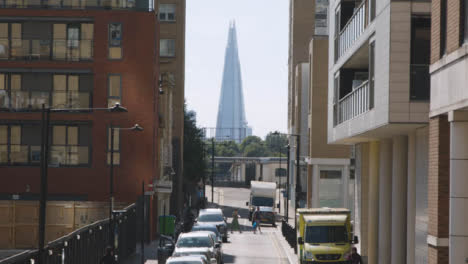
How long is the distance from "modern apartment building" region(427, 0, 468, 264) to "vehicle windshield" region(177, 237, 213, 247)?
1735 cm

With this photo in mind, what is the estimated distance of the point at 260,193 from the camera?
80.1 metres

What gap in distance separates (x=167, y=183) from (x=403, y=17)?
31333mm

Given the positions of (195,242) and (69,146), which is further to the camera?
(69,146)

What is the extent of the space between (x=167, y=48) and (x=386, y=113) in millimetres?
55133

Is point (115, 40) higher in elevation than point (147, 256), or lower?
higher

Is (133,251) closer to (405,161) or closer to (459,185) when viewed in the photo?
(405,161)

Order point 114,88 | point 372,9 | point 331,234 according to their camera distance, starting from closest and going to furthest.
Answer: point 372,9, point 331,234, point 114,88

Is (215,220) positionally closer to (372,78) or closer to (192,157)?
(372,78)

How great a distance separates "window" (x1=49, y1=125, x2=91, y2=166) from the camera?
49031mm

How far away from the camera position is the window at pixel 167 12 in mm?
78812

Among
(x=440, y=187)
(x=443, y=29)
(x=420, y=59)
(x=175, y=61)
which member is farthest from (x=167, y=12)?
(x=440, y=187)

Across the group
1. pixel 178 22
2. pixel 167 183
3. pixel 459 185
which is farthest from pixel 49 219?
pixel 178 22

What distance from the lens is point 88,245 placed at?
29.7 metres

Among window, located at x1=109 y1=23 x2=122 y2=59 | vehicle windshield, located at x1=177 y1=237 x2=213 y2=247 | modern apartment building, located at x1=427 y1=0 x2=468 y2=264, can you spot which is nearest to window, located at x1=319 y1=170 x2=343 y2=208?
window, located at x1=109 y1=23 x2=122 y2=59
